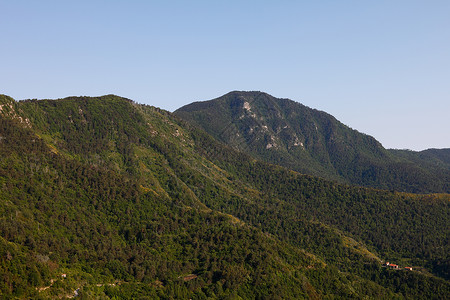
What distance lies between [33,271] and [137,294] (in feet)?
145

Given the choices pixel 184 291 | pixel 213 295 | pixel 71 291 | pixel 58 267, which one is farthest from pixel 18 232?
pixel 213 295

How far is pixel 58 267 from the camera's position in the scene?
579 ft

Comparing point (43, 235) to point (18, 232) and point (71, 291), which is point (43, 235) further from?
point (71, 291)

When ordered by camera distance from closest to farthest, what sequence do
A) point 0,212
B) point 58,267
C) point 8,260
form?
point 8,260 < point 58,267 < point 0,212

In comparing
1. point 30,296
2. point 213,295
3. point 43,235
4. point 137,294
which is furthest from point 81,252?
point 213,295

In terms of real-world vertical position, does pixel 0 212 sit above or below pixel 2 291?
above

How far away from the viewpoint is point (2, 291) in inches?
5728

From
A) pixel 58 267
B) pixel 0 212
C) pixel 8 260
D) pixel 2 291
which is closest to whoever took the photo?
pixel 2 291

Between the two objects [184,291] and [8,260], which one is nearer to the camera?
[8,260]

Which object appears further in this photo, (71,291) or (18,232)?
(18,232)

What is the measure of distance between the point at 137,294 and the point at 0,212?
71987 mm

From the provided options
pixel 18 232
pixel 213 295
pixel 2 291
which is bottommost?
pixel 213 295

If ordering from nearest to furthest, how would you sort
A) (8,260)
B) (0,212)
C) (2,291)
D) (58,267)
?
(2,291) < (8,260) < (58,267) < (0,212)

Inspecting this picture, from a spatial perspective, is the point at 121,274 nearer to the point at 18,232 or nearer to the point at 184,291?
the point at 184,291
